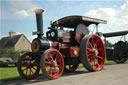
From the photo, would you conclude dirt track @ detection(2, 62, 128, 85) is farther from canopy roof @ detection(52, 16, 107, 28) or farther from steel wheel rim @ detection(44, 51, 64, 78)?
canopy roof @ detection(52, 16, 107, 28)

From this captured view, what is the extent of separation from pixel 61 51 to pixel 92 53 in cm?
152

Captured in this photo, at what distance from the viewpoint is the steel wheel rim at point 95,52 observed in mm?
7668

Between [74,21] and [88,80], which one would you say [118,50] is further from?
[88,80]

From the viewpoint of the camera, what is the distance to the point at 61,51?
7.20 metres

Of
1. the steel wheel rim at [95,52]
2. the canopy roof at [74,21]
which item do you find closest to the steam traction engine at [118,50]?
the canopy roof at [74,21]

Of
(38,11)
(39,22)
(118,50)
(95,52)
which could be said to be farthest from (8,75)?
(118,50)

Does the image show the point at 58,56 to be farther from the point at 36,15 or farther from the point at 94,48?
the point at 94,48

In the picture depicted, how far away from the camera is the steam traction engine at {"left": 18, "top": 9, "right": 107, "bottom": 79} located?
20.0ft

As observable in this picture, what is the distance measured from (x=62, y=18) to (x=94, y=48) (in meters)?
2.13

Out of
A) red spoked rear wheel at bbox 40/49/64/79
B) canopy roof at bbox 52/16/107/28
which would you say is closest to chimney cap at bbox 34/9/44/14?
canopy roof at bbox 52/16/107/28

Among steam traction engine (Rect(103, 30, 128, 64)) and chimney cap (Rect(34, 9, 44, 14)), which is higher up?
chimney cap (Rect(34, 9, 44, 14))

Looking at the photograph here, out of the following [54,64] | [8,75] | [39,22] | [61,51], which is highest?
[39,22]

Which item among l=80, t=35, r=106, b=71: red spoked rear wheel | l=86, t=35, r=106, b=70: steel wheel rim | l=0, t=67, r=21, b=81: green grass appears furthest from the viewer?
l=86, t=35, r=106, b=70: steel wheel rim

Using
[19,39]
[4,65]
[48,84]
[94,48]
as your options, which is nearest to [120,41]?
[94,48]
